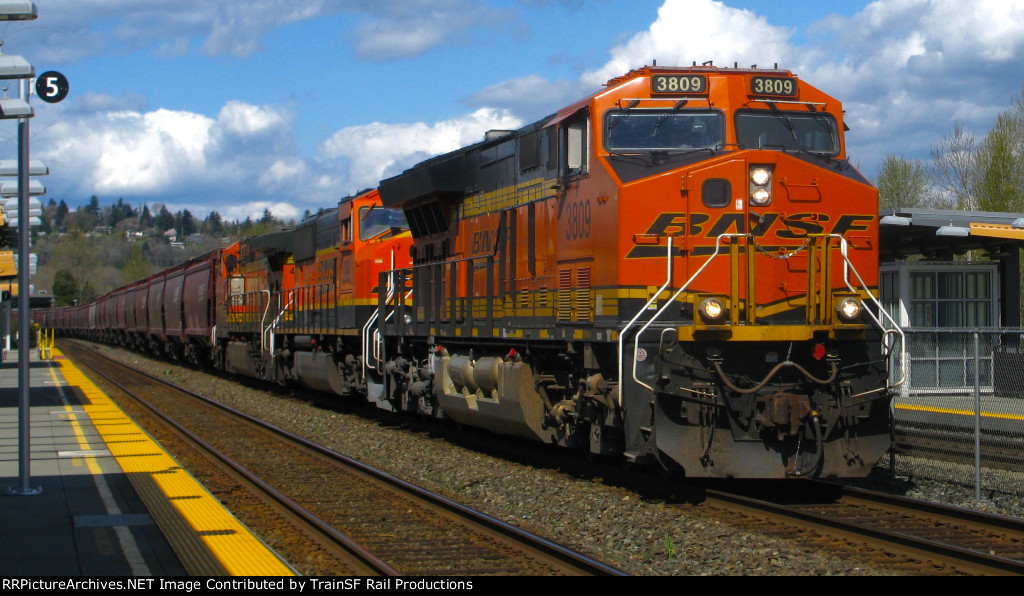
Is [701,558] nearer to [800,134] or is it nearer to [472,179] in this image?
[800,134]

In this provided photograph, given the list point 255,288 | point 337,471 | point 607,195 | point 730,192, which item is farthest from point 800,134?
point 255,288

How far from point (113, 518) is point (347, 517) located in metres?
2.07

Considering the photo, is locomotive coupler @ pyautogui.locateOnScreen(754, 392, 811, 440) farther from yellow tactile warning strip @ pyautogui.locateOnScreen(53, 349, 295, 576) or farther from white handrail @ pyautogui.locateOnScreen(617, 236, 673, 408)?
yellow tactile warning strip @ pyautogui.locateOnScreen(53, 349, 295, 576)

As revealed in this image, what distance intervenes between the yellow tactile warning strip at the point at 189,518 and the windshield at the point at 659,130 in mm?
5152

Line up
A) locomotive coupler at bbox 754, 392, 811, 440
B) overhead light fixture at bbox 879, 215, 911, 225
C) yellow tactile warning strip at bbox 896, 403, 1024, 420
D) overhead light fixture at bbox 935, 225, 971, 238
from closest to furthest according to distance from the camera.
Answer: locomotive coupler at bbox 754, 392, 811, 440 < yellow tactile warning strip at bbox 896, 403, 1024, 420 < overhead light fixture at bbox 935, 225, 971, 238 < overhead light fixture at bbox 879, 215, 911, 225

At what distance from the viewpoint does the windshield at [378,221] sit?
1870 cm

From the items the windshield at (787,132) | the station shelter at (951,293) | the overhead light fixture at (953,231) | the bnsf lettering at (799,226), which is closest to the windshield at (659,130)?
the windshield at (787,132)

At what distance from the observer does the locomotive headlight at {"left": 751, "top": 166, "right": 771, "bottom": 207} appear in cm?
966

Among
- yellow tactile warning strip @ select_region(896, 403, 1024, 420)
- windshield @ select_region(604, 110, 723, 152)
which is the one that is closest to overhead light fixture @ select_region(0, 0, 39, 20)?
windshield @ select_region(604, 110, 723, 152)

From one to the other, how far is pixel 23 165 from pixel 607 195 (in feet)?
19.2

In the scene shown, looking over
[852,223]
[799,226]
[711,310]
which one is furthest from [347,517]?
A: [852,223]

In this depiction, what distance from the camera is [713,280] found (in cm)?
960

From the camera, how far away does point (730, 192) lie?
966cm

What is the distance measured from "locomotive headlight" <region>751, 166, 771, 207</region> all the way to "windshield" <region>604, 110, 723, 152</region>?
0.63 metres
